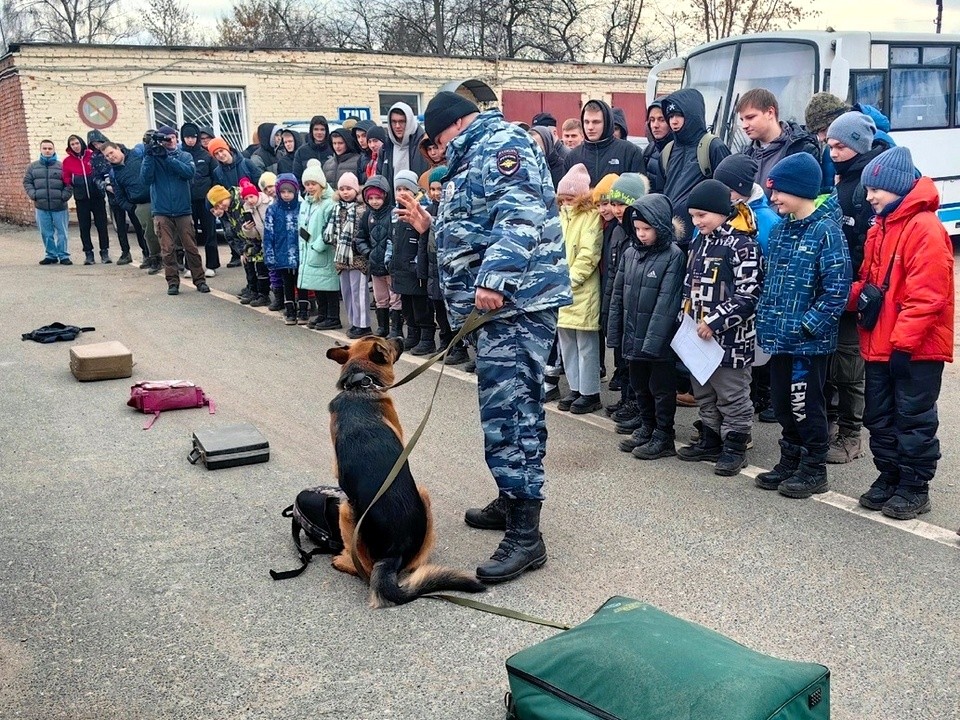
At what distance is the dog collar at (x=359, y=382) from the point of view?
4.35m

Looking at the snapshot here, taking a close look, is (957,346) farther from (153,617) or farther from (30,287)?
(30,287)

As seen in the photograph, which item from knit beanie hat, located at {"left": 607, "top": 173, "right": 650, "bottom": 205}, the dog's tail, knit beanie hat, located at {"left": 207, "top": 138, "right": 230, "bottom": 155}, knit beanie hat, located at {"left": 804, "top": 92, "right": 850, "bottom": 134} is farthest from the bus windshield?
the dog's tail

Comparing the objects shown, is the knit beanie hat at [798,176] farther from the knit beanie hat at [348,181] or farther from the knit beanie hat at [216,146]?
the knit beanie hat at [216,146]

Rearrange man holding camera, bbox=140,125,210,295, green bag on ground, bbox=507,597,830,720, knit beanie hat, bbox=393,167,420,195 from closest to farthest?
green bag on ground, bbox=507,597,830,720 → knit beanie hat, bbox=393,167,420,195 → man holding camera, bbox=140,125,210,295

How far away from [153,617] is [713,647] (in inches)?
94.2

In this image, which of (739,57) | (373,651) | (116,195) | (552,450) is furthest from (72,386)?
(739,57)

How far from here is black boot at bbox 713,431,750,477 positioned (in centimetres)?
553

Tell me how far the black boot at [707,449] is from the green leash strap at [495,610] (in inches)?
90.1

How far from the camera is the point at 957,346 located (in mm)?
8828

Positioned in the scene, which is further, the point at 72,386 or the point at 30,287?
the point at 30,287


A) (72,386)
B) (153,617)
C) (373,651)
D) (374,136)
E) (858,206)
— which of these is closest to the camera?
(373,651)

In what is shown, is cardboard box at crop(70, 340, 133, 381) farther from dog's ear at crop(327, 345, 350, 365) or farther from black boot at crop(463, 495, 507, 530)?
black boot at crop(463, 495, 507, 530)

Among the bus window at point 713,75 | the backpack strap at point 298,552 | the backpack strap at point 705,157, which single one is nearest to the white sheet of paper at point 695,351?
the backpack strap at point 705,157

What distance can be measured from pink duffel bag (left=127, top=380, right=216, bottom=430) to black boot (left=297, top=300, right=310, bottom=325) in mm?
3419
